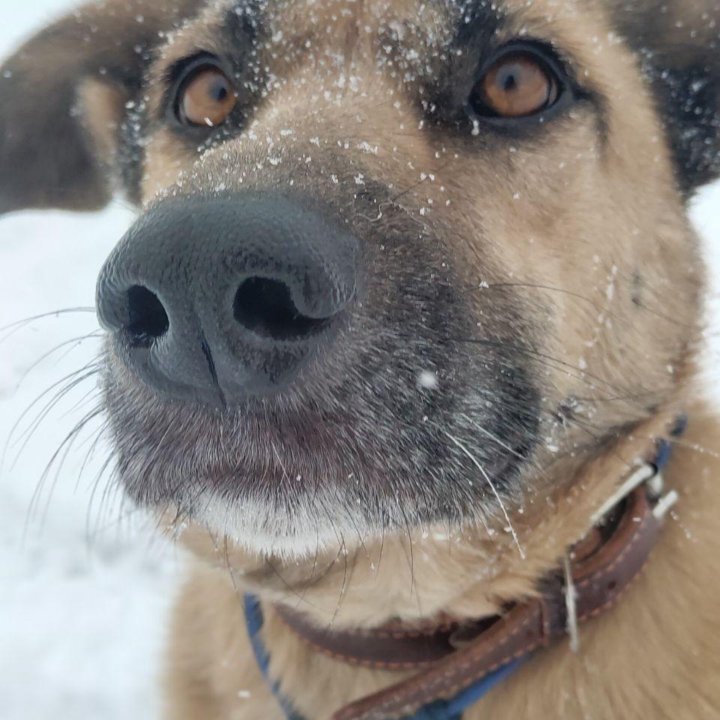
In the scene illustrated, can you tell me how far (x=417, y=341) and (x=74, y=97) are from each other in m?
→ 1.82

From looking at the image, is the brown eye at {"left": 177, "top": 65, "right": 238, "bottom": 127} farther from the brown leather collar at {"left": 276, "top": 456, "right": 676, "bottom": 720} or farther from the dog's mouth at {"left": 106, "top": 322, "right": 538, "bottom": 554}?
the brown leather collar at {"left": 276, "top": 456, "right": 676, "bottom": 720}

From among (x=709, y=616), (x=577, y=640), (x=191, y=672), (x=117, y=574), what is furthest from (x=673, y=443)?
(x=117, y=574)

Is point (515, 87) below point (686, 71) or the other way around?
below

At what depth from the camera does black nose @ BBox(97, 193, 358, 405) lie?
1155 millimetres

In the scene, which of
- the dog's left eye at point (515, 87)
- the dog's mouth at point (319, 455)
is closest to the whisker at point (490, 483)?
the dog's mouth at point (319, 455)

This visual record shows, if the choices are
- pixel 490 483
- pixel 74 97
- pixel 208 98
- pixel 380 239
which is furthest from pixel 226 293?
pixel 74 97

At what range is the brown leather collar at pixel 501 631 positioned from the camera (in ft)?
5.77

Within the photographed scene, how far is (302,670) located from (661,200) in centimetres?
150

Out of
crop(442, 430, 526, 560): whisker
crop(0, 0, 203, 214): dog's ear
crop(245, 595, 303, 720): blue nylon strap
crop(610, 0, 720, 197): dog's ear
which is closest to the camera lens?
crop(442, 430, 526, 560): whisker

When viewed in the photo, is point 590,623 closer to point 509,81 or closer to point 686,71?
point 509,81

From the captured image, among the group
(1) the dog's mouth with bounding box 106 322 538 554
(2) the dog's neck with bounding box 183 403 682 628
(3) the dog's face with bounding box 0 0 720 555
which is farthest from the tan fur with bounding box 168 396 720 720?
(1) the dog's mouth with bounding box 106 322 538 554

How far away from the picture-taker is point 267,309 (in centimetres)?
118

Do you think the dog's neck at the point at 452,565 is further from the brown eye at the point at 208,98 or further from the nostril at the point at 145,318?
the brown eye at the point at 208,98

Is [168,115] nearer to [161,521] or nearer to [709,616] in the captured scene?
[161,521]
